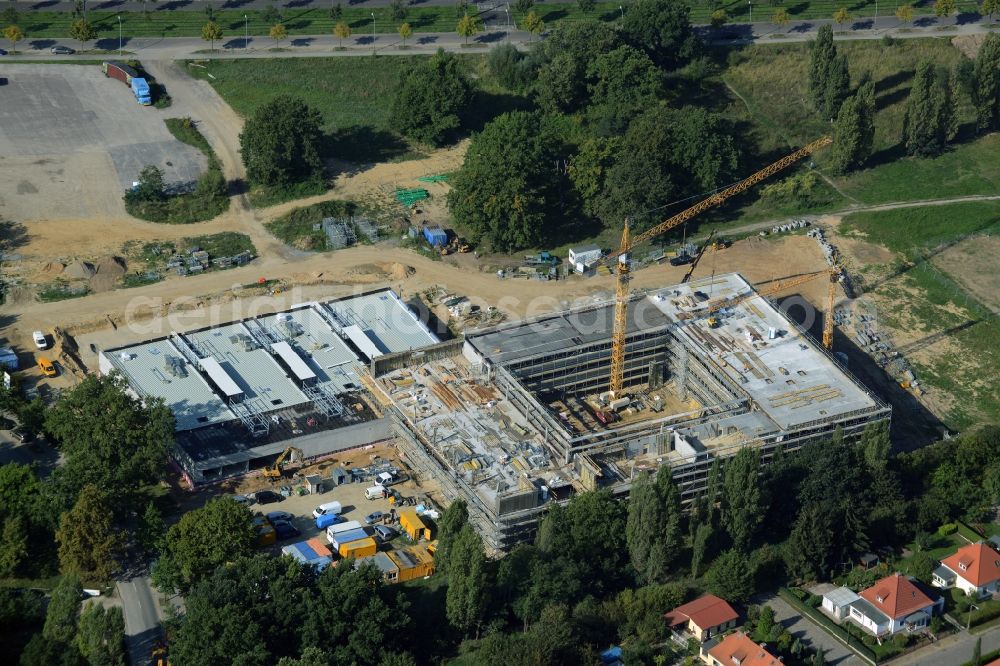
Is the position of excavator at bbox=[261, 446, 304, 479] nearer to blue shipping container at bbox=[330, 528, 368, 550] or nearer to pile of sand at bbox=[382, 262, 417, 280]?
blue shipping container at bbox=[330, 528, 368, 550]

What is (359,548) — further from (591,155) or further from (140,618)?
(591,155)

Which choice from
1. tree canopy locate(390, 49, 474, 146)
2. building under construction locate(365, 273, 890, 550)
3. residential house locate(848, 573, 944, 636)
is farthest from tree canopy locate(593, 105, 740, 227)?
residential house locate(848, 573, 944, 636)

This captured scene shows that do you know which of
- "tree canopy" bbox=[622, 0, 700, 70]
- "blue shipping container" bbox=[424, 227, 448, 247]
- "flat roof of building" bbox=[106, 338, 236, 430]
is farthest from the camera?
"tree canopy" bbox=[622, 0, 700, 70]

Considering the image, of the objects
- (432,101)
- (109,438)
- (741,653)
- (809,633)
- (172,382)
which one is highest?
(432,101)

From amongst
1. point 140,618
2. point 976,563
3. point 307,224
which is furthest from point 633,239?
point 140,618

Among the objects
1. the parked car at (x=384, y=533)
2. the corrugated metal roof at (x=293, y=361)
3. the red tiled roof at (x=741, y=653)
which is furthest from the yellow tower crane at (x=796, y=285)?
the red tiled roof at (x=741, y=653)

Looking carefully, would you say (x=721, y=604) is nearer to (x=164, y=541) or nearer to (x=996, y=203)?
(x=164, y=541)
